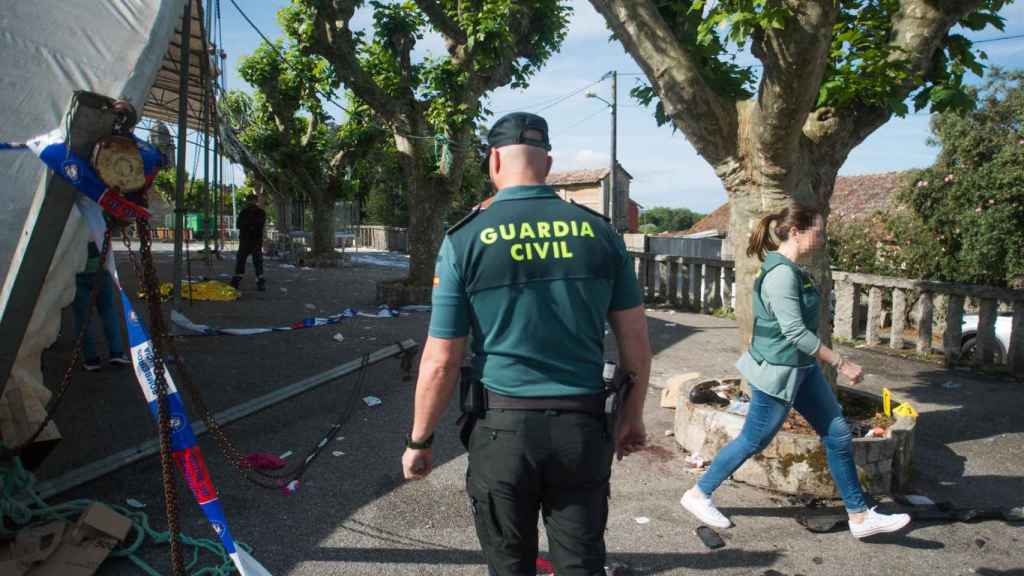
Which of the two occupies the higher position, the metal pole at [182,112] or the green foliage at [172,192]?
the green foliage at [172,192]

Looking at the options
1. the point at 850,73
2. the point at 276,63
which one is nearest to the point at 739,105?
the point at 850,73

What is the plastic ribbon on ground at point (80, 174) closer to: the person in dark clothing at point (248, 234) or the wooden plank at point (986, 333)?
the wooden plank at point (986, 333)

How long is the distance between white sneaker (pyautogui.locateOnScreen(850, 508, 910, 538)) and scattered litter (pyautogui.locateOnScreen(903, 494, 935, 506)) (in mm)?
674

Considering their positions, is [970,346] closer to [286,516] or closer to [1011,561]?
[1011,561]

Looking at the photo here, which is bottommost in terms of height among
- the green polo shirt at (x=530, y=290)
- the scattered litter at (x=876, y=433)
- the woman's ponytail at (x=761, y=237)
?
the scattered litter at (x=876, y=433)

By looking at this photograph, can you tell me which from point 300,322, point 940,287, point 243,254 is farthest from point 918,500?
point 243,254

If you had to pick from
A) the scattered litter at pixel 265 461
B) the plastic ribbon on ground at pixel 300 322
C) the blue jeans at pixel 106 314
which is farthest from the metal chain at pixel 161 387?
the plastic ribbon on ground at pixel 300 322

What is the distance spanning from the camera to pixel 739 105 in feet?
17.5

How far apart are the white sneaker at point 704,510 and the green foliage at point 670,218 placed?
325ft

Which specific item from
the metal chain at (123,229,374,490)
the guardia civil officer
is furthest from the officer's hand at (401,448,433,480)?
the metal chain at (123,229,374,490)

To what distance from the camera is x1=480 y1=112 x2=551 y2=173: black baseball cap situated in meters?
2.44

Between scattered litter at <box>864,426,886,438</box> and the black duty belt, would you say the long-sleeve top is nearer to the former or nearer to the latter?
scattered litter at <box>864,426,886,438</box>

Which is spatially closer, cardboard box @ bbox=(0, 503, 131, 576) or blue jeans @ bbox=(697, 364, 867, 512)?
cardboard box @ bbox=(0, 503, 131, 576)

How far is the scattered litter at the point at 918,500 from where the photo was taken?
4.51 m
